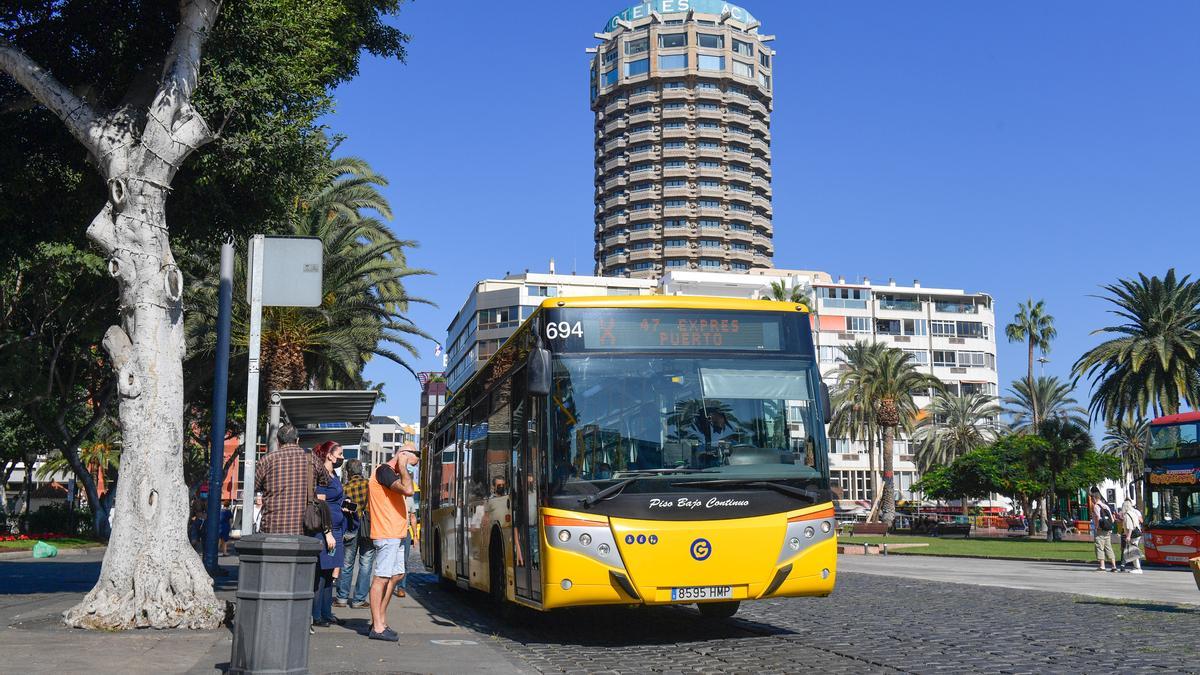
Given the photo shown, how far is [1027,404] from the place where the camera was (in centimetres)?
7869

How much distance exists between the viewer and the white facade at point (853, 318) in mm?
106688

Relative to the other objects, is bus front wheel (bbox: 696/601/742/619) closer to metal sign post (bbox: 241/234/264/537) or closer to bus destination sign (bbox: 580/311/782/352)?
bus destination sign (bbox: 580/311/782/352)

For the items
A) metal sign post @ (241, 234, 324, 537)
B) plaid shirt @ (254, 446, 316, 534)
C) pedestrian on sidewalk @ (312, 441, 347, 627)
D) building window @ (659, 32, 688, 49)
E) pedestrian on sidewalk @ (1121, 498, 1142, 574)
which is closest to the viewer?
metal sign post @ (241, 234, 324, 537)

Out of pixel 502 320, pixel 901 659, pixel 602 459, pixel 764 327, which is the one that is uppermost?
pixel 502 320

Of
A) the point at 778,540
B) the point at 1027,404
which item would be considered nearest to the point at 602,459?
the point at 778,540

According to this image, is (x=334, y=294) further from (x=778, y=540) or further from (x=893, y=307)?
(x=893, y=307)

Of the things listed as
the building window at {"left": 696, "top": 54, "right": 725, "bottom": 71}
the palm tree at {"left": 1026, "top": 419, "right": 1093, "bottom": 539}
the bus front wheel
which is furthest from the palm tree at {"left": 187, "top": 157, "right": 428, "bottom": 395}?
the building window at {"left": 696, "top": 54, "right": 725, "bottom": 71}

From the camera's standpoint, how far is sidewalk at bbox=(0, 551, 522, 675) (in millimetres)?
8090

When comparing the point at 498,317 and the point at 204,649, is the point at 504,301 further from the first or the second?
the point at 204,649

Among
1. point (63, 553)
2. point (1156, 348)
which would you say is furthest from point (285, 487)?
point (1156, 348)

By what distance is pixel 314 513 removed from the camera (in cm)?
1012

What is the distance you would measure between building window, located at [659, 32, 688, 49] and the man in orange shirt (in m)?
118

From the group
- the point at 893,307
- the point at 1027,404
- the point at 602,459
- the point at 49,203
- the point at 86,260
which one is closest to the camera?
the point at 602,459

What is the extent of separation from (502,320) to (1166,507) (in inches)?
3176
